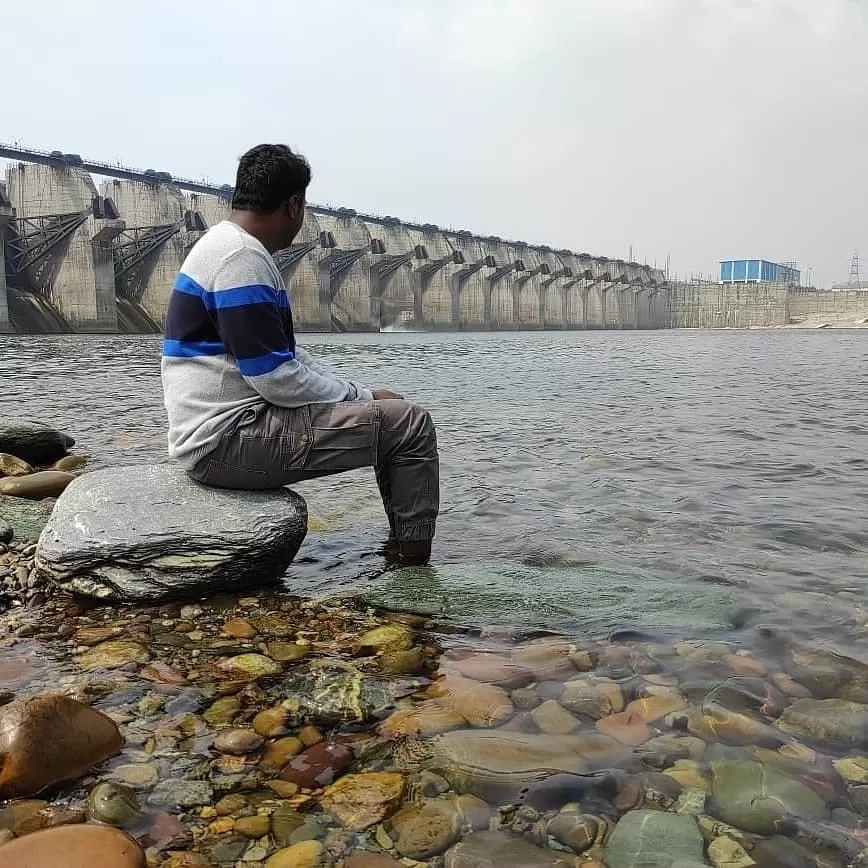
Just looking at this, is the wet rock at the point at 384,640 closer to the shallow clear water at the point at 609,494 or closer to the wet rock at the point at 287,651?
the wet rock at the point at 287,651

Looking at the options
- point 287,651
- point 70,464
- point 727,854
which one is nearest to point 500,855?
point 727,854

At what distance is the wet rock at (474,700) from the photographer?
1.79 m

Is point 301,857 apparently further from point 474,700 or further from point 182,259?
point 182,259

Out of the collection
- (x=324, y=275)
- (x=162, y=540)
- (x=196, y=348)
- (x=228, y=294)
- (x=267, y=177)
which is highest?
(x=324, y=275)

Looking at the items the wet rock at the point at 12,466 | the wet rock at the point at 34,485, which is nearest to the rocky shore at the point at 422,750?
the wet rock at the point at 34,485

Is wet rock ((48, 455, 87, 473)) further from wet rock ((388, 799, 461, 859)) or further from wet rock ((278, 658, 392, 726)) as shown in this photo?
wet rock ((388, 799, 461, 859))

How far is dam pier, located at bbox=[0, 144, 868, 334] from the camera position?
3491cm

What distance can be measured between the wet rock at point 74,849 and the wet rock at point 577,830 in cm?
72

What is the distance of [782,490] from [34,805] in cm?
407

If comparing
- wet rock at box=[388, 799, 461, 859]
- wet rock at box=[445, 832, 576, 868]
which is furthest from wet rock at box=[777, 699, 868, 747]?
wet rock at box=[388, 799, 461, 859]

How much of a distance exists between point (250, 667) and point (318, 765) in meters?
0.56

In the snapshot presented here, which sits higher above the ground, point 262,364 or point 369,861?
point 262,364

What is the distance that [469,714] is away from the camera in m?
1.80

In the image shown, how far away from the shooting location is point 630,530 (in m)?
3.57
